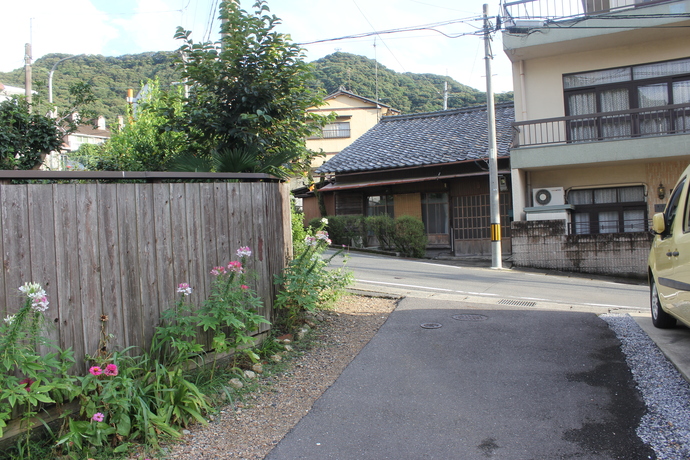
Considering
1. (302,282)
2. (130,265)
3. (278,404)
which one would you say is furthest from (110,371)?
(302,282)

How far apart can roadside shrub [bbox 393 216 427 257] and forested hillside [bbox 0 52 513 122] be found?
2184cm

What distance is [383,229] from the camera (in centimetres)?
1688

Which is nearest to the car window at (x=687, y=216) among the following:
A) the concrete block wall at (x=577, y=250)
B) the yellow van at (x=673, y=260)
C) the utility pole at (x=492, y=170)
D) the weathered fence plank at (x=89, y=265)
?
the yellow van at (x=673, y=260)

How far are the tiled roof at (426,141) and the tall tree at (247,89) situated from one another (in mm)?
11485

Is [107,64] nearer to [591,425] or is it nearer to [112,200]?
[112,200]

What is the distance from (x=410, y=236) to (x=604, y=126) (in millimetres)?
6627

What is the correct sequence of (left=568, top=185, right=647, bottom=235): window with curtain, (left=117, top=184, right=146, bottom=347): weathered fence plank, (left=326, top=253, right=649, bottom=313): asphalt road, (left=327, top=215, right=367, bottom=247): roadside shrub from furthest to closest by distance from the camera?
(left=327, top=215, right=367, bottom=247): roadside shrub < (left=568, top=185, right=647, bottom=235): window with curtain < (left=326, top=253, right=649, bottom=313): asphalt road < (left=117, top=184, right=146, bottom=347): weathered fence plank

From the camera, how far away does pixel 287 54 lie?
22.3 ft

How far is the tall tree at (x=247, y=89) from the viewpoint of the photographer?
21.7ft

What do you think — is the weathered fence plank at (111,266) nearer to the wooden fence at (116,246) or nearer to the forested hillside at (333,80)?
the wooden fence at (116,246)

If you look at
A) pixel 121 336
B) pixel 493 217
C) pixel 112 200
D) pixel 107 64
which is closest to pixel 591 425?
pixel 121 336

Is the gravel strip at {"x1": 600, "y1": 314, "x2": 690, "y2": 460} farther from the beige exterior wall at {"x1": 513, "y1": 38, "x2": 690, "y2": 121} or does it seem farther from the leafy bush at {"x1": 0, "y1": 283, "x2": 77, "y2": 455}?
the beige exterior wall at {"x1": 513, "y1": 38, "x2": 690, "y2": 121}

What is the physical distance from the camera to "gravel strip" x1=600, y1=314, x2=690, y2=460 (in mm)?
3385

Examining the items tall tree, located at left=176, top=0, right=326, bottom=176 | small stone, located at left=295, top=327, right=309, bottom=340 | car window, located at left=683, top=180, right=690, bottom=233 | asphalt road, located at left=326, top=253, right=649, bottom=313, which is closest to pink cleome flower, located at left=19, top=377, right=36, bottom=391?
small stone, located at left=295, top=327, right=309, bottom=340
